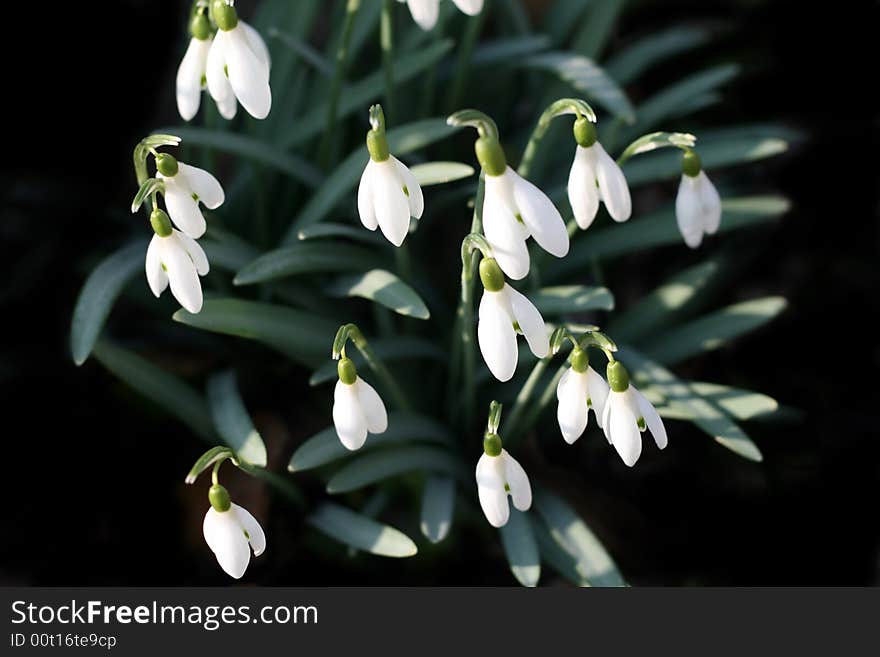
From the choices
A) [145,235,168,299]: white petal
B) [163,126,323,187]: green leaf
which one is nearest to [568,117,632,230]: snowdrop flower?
[145,235,168,299]: white petal

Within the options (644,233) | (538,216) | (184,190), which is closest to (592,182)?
(538,216)

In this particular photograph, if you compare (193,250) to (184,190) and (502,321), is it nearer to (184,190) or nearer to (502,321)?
(184,190)

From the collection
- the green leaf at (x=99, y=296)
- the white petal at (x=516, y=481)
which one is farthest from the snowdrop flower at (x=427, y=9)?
the green leaf at (x=99, y=296)

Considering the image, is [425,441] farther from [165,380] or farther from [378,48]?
[378,48]

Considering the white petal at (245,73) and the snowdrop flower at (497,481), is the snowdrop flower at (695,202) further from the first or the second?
the white petal at (245,73)

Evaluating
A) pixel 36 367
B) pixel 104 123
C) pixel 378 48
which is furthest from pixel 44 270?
pixel 378 48

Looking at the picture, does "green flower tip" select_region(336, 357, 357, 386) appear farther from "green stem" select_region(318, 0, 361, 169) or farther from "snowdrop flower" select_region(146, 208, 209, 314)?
"green stem" select_region(318, 0, 361, 169)
